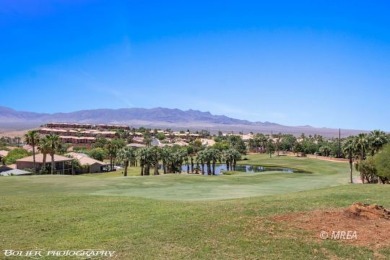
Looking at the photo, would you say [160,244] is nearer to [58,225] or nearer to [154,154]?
[58,225]

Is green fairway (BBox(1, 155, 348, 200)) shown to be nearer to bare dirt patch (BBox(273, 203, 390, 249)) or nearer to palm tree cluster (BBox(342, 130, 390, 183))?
bare dirt patch (BBox(273, 203, 390, 249))

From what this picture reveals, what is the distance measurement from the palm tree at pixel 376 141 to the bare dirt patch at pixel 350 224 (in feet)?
181

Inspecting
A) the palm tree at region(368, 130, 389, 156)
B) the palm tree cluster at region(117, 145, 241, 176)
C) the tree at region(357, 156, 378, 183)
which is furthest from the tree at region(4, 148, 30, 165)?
the palm tree at region(368, 130, 389, 156)

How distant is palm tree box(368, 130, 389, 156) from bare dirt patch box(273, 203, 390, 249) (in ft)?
181

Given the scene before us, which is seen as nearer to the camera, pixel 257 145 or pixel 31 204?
pixel 31 204

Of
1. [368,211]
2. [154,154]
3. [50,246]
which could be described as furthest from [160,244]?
[154,154]

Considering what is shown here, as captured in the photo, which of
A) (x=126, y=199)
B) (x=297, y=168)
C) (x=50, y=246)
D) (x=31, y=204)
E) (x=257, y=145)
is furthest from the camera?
(x=257, y=145)

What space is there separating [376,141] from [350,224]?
58.0 metres

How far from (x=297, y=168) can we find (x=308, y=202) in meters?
83.9

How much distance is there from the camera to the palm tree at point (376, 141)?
7138 cm

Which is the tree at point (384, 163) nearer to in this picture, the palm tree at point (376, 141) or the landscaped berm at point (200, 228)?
the landscaped berm at point (200, 228)

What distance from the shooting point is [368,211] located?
67.3 ft

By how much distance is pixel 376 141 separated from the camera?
7169cm

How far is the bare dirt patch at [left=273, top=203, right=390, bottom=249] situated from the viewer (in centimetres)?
1727
